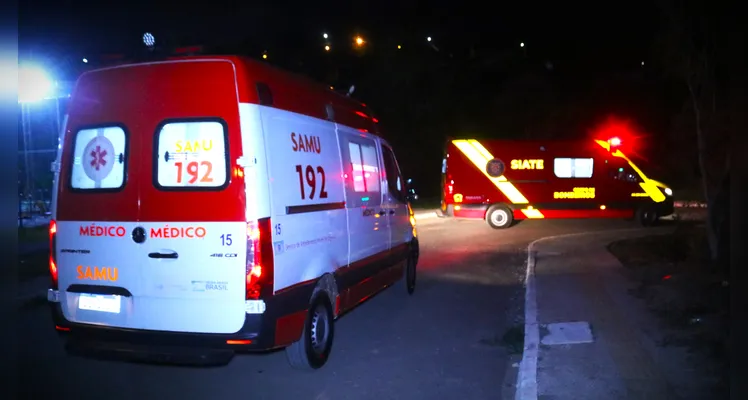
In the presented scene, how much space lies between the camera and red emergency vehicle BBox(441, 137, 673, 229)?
18.6m

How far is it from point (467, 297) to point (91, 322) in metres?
5.66

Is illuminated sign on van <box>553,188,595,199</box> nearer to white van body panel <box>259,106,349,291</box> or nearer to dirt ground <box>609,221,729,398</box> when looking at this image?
dirt ground <box>609,221,729,398</box>

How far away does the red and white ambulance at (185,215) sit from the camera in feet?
16.1

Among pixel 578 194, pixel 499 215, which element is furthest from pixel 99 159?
pixel 578 194

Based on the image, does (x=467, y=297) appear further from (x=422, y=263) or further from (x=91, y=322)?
(x=91, y=322)

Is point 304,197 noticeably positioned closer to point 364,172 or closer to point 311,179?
point 311,179

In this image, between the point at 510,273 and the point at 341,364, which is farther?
the point at 510,273

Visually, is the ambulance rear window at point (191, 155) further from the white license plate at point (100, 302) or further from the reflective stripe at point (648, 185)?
the reflective stripe at point (648, 185)

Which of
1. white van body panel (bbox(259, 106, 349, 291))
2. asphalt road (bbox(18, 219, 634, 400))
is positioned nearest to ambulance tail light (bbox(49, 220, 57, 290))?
asphalt road (bbox(18, 219, 634, 400))

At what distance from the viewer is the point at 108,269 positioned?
5.19m

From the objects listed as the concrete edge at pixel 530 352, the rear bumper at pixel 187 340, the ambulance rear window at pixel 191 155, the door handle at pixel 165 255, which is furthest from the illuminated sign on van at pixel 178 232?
the concrete edge at pixel 530 352

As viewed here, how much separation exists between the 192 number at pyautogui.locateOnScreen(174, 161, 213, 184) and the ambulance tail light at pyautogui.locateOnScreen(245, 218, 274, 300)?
21.4 inches

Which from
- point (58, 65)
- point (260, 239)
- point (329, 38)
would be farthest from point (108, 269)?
point (329, 38)

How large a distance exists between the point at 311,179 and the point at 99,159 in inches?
72.4
